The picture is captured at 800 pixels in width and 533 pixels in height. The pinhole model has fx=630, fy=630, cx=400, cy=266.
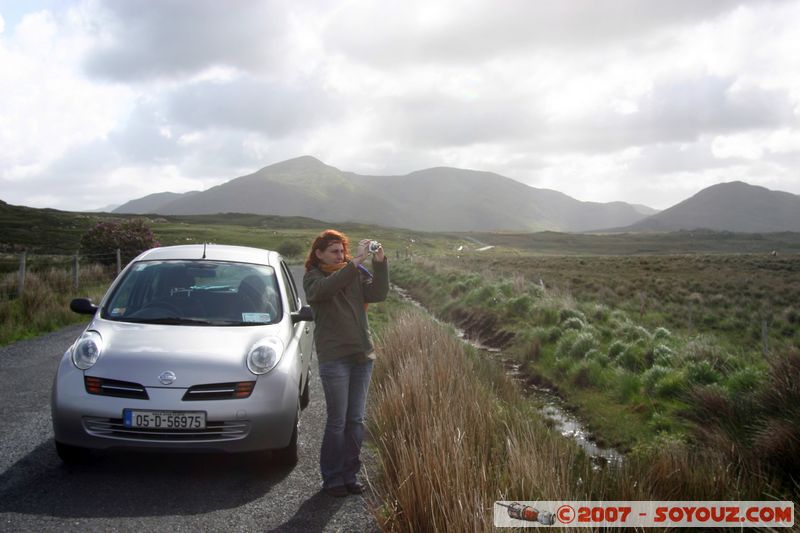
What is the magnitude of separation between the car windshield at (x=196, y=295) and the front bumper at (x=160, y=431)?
940mm

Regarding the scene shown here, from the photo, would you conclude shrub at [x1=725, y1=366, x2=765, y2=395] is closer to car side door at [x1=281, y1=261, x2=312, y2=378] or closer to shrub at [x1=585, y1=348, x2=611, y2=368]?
shrub at [x1=585, y1=348, x2=611, y2=368]

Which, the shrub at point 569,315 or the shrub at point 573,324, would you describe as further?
the shrub at point 569,315

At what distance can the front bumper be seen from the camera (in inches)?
184

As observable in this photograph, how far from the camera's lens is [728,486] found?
397cm

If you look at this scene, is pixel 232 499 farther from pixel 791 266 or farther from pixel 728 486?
pixel 791 266

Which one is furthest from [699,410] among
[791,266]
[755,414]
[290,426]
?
[791,266]

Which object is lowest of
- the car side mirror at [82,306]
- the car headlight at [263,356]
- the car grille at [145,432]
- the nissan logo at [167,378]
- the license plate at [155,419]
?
the car grille at [145,432]

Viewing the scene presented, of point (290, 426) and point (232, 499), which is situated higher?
point (290, 426)

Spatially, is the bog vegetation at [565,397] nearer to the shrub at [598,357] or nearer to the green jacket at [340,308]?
the shrub at [598,357]

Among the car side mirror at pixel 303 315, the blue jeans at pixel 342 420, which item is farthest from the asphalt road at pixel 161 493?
the car side mirror at pixel 303 315

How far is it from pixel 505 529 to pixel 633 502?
106 centimetres

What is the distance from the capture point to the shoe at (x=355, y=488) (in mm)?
4656

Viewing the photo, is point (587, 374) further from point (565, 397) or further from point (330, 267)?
point (330, 267)

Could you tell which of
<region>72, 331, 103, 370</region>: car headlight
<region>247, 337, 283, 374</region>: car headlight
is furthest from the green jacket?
<region>72, 331, 103, 370</region>: car headlight
